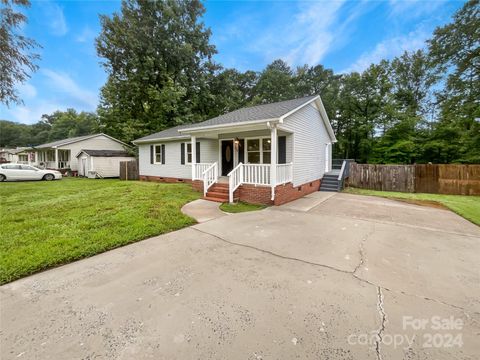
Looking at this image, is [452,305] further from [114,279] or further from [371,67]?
[371,67]

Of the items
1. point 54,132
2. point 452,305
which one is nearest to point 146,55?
point 452,305

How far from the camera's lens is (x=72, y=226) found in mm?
4961

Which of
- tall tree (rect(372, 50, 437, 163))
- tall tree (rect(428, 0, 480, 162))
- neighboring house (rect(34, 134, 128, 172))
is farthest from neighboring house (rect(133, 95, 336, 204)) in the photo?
neighboring house (rect(34, 134, 128, 172))

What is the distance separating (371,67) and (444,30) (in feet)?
16.4

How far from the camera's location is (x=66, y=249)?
12.6 ft

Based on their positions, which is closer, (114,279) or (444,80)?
(114,279)

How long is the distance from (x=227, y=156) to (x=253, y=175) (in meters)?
3.25

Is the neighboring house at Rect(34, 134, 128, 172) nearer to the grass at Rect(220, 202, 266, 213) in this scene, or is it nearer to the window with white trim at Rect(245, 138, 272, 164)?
the window with white trim at Rect(245, 138, 272, 164)

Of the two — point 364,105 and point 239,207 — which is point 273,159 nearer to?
point 239,207

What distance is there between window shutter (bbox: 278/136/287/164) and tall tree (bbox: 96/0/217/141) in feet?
50.9

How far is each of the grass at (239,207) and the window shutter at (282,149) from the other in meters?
2.68

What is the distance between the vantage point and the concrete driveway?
1.88 m

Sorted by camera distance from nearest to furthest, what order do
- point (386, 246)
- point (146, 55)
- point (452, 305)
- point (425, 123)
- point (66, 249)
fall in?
point (452, 305) < point (66, 249) < point (386, 246) < point (425, 123) < point (146, 55)

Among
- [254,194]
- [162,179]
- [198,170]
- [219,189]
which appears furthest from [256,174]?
[162,179]
